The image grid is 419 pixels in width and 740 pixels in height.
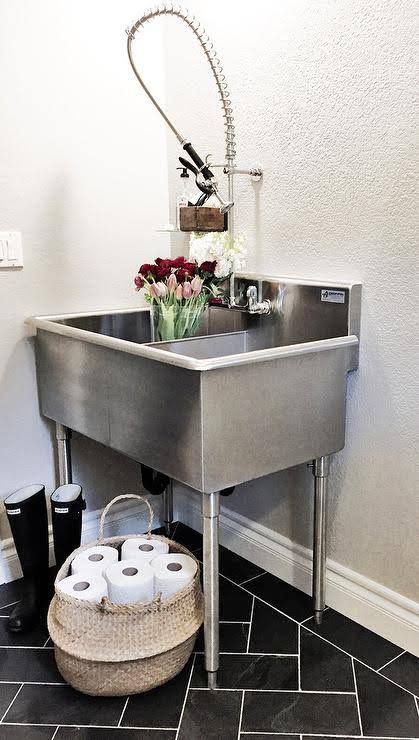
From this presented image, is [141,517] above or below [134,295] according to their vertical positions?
below

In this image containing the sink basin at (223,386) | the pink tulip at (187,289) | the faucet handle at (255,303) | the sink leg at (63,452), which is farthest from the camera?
the sink leg at (63,452)

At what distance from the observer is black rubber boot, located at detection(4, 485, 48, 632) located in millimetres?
1854

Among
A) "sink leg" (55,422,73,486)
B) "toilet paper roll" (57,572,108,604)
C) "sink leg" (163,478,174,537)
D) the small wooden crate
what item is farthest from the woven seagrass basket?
the small wooden crate

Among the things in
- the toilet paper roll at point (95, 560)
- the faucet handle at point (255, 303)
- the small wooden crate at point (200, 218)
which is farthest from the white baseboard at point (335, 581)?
the small wooden crate at point (200, 218)

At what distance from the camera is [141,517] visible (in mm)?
2416

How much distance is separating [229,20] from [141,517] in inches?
66.6

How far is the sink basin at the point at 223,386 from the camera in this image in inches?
56.7

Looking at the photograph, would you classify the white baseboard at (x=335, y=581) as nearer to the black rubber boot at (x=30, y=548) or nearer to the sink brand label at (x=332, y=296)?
the black rubber boot at (x=30, y=548)

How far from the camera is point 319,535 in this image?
181 cm

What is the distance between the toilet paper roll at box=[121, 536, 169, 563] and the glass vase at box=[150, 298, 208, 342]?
0.56 metres

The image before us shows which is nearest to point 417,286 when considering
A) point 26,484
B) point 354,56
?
point 354,56

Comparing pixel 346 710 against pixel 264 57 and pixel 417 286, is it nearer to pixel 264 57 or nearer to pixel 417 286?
pixel 417 286

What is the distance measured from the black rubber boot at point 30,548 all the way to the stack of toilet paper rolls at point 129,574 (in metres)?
0.21

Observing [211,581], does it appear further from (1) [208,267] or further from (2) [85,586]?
(1) [208,267]
